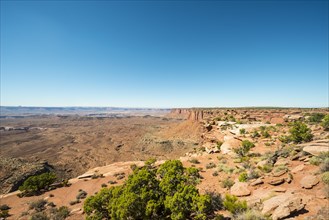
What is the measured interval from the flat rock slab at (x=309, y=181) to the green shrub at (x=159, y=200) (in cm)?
546

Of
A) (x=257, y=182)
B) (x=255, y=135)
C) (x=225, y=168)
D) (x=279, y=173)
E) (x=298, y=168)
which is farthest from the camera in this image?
(x=255, y=135)

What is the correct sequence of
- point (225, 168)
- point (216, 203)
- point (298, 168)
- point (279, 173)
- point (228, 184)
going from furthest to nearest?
point (225, 168) → point (228, 184) → point (298, 168) → point (279, 173) → point (216, 203)

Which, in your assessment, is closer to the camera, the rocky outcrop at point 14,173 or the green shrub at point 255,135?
the green shrub at point 255,135

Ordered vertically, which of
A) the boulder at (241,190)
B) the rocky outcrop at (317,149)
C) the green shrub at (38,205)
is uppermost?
the rocky outcrop at (317,149)

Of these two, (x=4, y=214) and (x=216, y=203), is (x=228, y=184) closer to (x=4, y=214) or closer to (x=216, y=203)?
(x=216, y=203)

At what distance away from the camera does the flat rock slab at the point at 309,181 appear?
986 cm

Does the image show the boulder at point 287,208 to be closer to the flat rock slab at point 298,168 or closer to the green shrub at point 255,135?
the flat rock slab at point 298,168

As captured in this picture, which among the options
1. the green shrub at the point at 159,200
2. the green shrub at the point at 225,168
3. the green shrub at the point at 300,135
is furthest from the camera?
the green shrub at the point at 300,135

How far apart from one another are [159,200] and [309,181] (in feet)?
28.1

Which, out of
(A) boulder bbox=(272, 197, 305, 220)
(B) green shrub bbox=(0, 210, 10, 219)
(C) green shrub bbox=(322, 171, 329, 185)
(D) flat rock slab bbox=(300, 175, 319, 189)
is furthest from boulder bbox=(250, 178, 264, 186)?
(B) green shrub bbox=(0, 210, 10, 219)

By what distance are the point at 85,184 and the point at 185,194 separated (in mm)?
18289

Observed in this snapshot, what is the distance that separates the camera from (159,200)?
31.6ft

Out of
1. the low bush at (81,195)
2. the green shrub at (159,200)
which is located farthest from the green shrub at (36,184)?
the green shrub at (159,200)

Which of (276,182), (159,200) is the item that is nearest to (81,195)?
(159,200)
